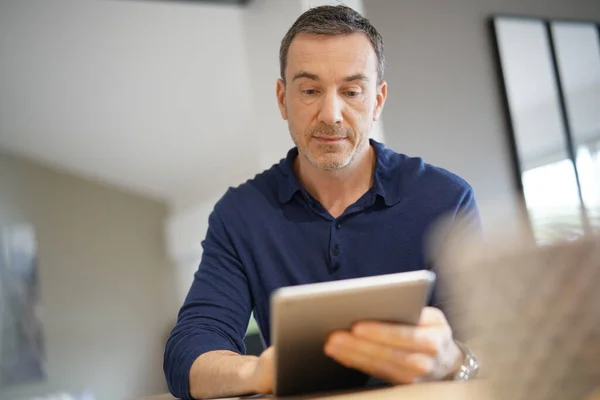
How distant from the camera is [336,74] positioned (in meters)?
1.39

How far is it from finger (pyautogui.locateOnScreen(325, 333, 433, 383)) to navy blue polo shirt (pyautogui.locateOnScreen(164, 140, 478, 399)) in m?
0.64

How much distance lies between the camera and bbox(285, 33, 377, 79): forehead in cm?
139

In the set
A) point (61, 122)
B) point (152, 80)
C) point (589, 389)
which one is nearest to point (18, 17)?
point (152, 80)

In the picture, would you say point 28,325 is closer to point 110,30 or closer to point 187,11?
point 110,30

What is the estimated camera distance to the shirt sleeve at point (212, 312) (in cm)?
105

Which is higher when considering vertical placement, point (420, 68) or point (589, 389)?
point (420, 68)

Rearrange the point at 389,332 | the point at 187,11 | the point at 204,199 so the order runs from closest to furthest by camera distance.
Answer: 1. the point at 389,332
2. the point at 187,11
3. the point at 204,199

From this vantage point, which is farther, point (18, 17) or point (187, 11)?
point (18, 17)

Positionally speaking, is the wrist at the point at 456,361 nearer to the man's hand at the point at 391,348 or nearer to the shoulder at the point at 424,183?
the man's hand at the point at 391,348

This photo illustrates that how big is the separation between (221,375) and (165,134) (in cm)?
492

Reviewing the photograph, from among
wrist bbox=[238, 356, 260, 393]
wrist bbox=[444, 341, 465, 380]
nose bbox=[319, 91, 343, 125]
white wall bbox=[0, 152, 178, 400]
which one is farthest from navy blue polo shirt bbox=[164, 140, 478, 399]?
white wall bbox=[0, 152, 178, 400]

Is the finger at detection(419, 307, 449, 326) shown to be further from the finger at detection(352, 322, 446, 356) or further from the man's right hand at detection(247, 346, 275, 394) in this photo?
the man's right hand at detection(247, 346, 275, 394)

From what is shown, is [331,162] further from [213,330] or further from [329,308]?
[329,308]

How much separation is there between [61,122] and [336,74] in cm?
490
